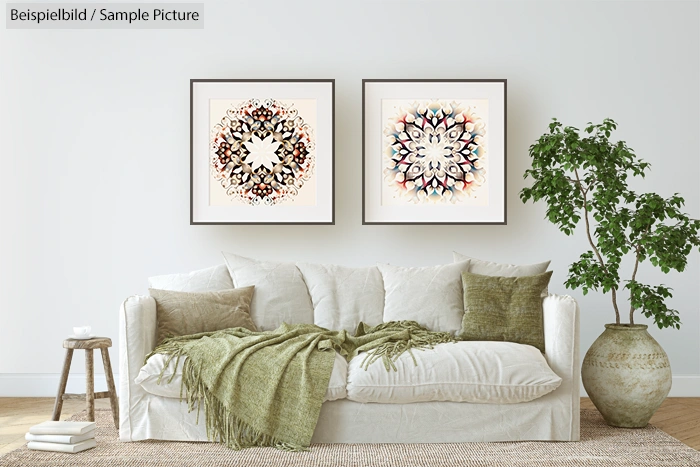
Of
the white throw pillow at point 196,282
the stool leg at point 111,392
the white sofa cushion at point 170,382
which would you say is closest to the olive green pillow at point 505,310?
the white sofa cushion at point 170,382

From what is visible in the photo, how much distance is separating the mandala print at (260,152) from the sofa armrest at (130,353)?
1316 mm

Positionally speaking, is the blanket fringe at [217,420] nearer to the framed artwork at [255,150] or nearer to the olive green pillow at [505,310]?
the olive green pillow at [505,310]

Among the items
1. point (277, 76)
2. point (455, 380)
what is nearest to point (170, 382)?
point (455, 380)

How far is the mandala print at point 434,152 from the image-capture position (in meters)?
4.34

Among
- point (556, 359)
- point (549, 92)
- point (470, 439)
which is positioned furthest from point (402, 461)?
point (549, 92)

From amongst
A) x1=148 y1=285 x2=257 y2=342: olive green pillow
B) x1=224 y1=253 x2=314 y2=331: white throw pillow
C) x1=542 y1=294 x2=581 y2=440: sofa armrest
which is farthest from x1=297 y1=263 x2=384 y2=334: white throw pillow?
x1=542 y1=294 x2=581 y2=440: sofa armrest

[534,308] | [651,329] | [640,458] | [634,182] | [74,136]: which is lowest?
[640,458]

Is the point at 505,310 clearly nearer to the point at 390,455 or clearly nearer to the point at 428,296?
the point at 428,296

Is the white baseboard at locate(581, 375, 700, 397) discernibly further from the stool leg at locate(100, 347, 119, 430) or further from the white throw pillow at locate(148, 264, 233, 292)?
the stool leg at locate(100, 347, 119, 430)

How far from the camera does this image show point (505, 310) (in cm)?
350

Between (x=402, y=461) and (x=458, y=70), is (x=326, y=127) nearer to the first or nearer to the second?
(x=458, y=70)

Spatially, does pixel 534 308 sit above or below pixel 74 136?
below

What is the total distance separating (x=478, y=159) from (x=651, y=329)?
157 cm

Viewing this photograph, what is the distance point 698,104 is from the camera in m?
4.43
